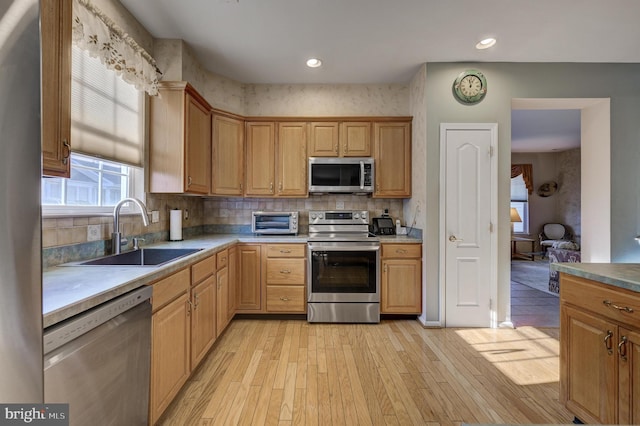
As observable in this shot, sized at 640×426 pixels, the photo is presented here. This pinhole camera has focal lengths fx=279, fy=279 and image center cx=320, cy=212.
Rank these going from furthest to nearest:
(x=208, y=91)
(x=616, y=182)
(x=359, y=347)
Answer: (x=208, y=91)
(x=616, y=182)
(x=359, y=347)

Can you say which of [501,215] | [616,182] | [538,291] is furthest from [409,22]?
[538,291]

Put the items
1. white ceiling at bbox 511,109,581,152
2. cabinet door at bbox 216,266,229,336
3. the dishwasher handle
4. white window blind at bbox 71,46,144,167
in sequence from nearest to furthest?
the dishwasher handle → white window blind at bbox 71,46,144,167 → cabinet door at bbox 216,266,229,336 → white ceiling at bbox 511,109,581,152

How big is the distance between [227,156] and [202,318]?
70.0 inches

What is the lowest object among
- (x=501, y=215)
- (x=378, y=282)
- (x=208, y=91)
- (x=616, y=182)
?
(x=378, y=282)

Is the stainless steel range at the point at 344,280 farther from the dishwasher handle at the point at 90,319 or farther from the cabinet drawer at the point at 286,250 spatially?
the dishwasher handle at the point at 90,319

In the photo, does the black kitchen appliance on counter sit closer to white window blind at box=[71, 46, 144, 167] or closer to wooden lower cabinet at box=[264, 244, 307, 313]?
wooden lower cabinet at box=[264, 244, 307, 313]

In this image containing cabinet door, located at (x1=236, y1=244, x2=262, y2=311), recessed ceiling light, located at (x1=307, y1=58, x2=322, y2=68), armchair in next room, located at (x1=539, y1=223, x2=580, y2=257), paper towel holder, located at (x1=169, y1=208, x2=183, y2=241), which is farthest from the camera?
armchair in next room, located at (x1=539, y1=223, x2=580, y2=257)

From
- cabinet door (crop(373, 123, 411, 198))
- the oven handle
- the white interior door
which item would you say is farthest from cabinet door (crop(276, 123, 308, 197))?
the white interior door

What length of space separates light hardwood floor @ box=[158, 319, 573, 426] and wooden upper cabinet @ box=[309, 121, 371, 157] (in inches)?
76.7

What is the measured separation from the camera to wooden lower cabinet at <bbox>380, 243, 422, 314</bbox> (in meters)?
2.97

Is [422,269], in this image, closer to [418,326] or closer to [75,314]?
[418,326]

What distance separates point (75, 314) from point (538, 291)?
5.30 m

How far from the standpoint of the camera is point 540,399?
5.90 ft

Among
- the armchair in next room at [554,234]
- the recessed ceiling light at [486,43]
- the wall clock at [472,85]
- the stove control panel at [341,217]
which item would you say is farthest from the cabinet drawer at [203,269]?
the armchair in next room at [554,234]
